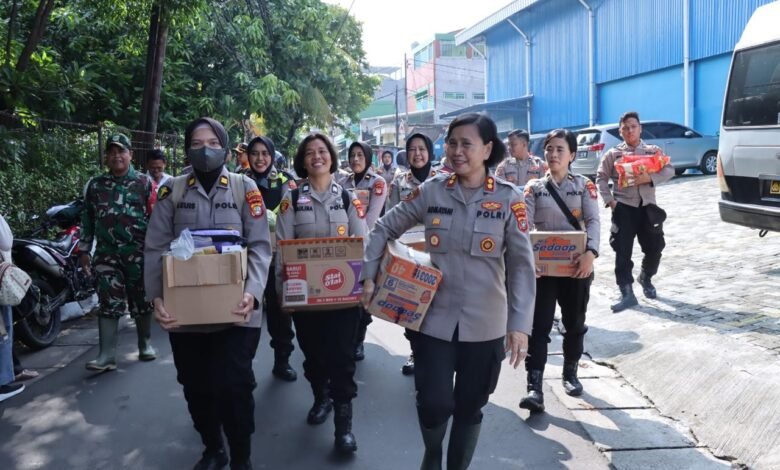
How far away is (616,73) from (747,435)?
75.9 ft

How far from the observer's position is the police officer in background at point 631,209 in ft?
22.6

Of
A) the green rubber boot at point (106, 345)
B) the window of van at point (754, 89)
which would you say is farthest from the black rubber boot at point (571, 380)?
the window of van at point (754, 89)

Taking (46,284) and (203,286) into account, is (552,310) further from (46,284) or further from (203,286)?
(46,284)

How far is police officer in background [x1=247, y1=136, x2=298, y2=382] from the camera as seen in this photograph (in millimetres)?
5379

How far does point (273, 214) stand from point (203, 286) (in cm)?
251

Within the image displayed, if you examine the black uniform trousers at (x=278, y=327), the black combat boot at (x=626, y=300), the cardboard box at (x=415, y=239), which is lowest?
the black combat boot at (x=626, y=300)

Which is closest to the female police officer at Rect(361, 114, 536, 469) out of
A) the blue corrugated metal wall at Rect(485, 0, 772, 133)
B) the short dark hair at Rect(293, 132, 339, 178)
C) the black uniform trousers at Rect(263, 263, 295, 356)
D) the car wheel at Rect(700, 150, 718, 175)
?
the short dark hair at Rect(293, 132, 339, 178)

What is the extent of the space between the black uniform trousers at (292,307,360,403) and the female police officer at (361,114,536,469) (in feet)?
3.00

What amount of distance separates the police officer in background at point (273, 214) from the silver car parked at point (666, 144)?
12.4m

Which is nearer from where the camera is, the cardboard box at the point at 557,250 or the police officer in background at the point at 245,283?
the police officer in background at the point at 245,283

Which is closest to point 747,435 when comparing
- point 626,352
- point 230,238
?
point 626,352

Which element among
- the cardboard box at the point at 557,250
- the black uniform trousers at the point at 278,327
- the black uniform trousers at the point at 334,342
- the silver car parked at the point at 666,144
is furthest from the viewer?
the silver car parked at the point at 666,144

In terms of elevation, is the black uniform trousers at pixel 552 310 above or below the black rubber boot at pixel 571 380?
above

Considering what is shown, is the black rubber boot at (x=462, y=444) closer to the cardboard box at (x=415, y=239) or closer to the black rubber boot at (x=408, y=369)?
the cardboard box at (x=415, y=239)
